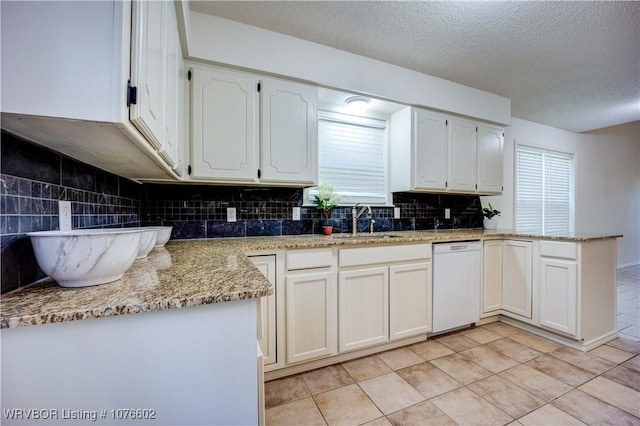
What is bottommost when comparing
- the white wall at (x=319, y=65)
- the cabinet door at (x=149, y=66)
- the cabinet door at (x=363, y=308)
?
the cabinet door at (x=363, y=308)

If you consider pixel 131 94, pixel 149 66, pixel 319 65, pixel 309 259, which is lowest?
pixel 309 259

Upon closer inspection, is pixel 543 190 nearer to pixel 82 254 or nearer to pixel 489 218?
pixel 489 218

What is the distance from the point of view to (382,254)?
2027mm

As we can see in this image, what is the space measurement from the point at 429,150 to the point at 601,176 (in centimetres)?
424

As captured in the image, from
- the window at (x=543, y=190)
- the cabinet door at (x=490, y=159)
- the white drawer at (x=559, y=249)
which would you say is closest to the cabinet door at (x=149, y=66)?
the white drawer at (x=559, y=249)

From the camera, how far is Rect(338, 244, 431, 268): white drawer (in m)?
1.92

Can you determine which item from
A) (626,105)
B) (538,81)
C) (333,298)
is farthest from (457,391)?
(626,105)

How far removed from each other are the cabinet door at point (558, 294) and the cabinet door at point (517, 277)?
0.36ft

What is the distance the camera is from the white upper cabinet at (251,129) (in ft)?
6.01

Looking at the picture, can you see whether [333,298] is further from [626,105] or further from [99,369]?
[626,105]

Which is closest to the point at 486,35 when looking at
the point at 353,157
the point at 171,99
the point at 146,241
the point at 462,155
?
the point at 462,155

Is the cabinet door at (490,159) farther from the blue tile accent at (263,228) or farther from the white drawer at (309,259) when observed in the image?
the blue tile accent at (263,228)

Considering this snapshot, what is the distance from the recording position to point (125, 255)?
2.60ft

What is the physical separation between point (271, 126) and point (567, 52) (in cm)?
252
